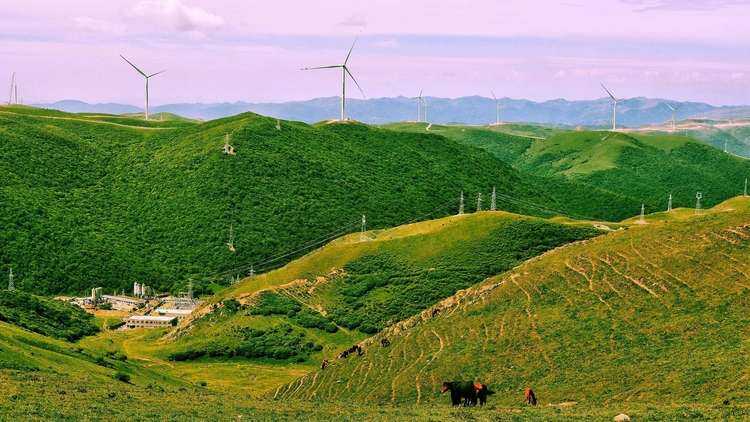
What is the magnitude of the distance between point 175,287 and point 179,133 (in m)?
63.6

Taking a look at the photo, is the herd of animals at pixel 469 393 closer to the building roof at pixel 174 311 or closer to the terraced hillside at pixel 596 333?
the terraced hillside at pixel 596 333

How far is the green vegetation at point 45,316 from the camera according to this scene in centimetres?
6900

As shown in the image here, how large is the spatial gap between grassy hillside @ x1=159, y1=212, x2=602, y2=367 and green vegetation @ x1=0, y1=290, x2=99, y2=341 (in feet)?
32.6

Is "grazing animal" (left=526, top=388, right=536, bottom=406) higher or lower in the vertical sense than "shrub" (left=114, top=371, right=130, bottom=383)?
higher

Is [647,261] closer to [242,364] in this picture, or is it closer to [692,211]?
[242,364]

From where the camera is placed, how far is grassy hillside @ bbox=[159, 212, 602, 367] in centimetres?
7394

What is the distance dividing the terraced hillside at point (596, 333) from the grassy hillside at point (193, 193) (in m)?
61.0

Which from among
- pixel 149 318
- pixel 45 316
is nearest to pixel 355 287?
pixel 149 318

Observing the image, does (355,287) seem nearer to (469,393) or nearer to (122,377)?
(122,377)

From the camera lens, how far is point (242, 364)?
70.0 metres

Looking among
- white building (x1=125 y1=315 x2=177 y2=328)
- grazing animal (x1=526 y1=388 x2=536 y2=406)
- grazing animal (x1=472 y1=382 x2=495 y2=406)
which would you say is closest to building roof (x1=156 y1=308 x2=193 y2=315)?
white building (x1=125 y1=315 x2=177 y2=328)

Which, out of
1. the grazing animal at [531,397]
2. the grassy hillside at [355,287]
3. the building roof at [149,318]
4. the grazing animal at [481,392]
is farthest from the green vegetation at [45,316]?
the grazing animal at [531,397]

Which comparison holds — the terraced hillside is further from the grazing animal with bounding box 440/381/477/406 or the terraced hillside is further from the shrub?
the shrub

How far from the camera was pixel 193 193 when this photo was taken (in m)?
135
